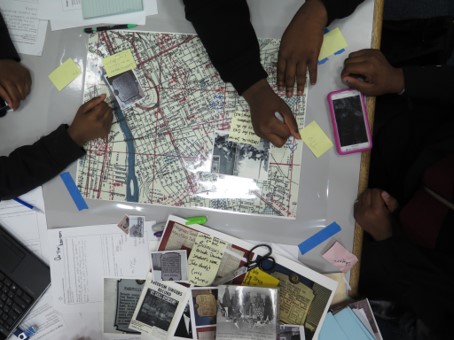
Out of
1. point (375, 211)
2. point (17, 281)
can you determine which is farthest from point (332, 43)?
point (17, 281)

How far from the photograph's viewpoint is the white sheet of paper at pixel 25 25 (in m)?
0.96

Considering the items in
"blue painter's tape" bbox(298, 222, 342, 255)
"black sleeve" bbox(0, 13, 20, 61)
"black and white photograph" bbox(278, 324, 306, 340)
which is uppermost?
"black sleeve" bbox(0, 13, 20, 61)

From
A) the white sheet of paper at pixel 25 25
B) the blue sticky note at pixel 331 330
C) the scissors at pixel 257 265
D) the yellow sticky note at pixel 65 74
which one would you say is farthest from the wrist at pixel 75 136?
the blue sticky note at pixel 331 330

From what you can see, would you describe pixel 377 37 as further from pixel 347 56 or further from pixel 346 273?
pixel 346 273

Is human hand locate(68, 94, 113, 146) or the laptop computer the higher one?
human hand locate(68, 94, 113, 146)

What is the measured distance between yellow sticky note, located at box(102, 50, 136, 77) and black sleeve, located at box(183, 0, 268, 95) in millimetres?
193

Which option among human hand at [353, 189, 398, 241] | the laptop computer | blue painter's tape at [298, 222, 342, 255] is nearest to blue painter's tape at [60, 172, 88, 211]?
the laptop computer

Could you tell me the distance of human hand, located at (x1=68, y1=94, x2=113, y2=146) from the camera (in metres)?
0.90

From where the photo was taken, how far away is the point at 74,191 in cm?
95

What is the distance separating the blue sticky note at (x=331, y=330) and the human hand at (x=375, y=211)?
23cm

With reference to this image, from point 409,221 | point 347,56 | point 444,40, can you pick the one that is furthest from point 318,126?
point 444,40

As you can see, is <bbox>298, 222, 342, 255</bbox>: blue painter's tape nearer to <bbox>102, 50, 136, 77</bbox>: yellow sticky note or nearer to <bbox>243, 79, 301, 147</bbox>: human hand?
<bbox>243, 79, 301, 147</bbox>: human hand

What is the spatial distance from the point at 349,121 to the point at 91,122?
61 cm

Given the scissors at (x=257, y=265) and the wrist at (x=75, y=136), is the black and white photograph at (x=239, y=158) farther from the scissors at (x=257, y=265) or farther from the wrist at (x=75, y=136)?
the wrist at (x=75, y=136)
